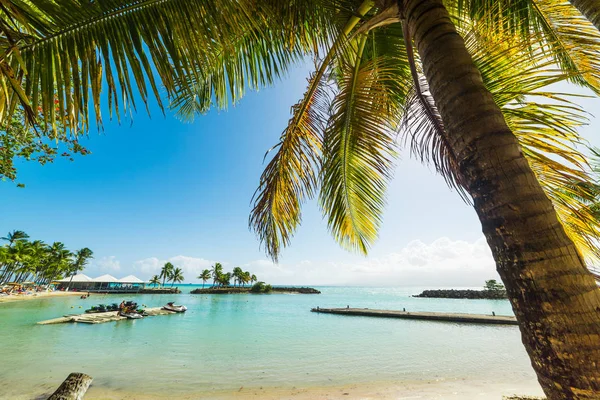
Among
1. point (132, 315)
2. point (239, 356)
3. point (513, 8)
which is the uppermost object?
point (513, 8)

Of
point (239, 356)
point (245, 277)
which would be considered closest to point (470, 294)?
point (245, 277)

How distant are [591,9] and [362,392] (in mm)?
8653

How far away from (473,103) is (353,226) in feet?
10.5

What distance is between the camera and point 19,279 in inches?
2395

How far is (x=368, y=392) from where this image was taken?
7.39 metres

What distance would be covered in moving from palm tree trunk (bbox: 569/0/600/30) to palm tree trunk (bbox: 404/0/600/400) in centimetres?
92

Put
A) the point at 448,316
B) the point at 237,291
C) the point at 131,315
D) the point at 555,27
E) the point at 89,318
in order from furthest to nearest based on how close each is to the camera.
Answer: the point at 237,291 < the point at 448,316 < the point at 131,315 < the point at 89,318 < the point at 555,27

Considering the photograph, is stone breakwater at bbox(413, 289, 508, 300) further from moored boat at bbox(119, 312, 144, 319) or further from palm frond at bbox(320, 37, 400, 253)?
palm frond at bbox(320, 37, 400, 253)

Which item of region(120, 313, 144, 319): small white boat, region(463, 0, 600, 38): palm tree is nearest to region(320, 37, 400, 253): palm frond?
region(463, 0, 600, 38): palm tree

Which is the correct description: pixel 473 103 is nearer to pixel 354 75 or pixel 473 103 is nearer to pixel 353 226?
pixel 354 75

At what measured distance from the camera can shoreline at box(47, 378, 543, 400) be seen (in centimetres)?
703

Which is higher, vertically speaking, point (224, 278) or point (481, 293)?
point (224, 278)

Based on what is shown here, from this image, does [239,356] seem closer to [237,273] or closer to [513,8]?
[513,8]

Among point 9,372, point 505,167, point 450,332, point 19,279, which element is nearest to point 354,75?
point 505,167
